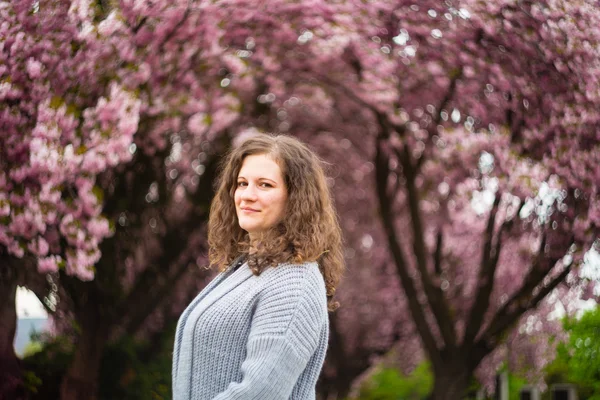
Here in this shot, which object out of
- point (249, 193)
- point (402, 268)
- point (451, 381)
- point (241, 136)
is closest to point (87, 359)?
point (241, 136)

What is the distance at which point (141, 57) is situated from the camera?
763cm

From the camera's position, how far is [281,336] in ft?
8.25

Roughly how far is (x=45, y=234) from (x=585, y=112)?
196 inches

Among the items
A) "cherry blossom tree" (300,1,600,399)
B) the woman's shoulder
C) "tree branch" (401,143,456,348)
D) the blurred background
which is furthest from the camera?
"tree branch" (401,143,456,348)

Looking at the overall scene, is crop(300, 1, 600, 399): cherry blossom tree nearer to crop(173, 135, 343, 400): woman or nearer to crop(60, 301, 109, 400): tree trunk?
crop(60, 301, 109, 400): tree trunk

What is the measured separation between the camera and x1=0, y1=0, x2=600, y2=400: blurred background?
6656mm

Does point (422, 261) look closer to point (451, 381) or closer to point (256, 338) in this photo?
point (451, 381)

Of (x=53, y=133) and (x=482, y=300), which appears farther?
(x=482, y=300)

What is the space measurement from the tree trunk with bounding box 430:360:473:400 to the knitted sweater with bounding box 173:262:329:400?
8223mm

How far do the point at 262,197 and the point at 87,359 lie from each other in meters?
7.33

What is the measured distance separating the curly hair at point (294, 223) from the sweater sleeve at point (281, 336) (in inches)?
3.7

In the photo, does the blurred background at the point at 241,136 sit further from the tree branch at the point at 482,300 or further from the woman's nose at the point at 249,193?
the woman's nose at the point at 249,193

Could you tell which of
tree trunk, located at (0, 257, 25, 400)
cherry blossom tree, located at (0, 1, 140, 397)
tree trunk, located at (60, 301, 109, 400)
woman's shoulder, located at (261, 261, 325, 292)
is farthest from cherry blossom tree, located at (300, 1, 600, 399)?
woman's shoulder, located at (261, 261, 325, 292)

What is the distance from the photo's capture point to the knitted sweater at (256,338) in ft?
8.21
